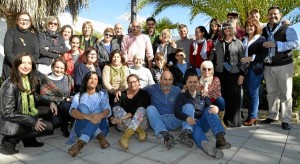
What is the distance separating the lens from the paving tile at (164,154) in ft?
12.0

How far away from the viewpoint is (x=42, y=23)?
27.8 feet

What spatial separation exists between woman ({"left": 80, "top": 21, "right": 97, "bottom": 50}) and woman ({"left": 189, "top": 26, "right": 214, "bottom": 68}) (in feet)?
7.55

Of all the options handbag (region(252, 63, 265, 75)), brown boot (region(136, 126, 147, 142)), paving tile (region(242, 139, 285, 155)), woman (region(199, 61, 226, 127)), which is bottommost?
paving tile (region(242, 139, 285, 155))

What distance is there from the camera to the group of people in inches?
156

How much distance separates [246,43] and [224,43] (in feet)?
1.56

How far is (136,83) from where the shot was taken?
471 centimetres

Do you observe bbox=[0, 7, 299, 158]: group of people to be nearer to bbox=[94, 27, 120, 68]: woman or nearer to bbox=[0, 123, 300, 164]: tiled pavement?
bbox=[94, 27, 120, 68]: woman

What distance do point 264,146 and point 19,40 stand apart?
4592 mm

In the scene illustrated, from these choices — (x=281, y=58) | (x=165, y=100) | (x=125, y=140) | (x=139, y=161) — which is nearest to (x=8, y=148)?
(x=125, y=140)

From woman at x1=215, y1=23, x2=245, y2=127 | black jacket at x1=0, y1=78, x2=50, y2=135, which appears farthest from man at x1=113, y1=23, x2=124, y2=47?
black jacket at x1=0, y1=78, x2=50, y2=135

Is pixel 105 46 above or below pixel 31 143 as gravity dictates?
above

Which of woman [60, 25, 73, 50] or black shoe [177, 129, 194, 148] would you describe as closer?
black shoe [177, 129, 194, 148]

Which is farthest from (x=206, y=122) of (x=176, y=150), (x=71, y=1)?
(x=71, y=1)

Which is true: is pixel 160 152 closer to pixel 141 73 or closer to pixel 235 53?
pixel 141 73
